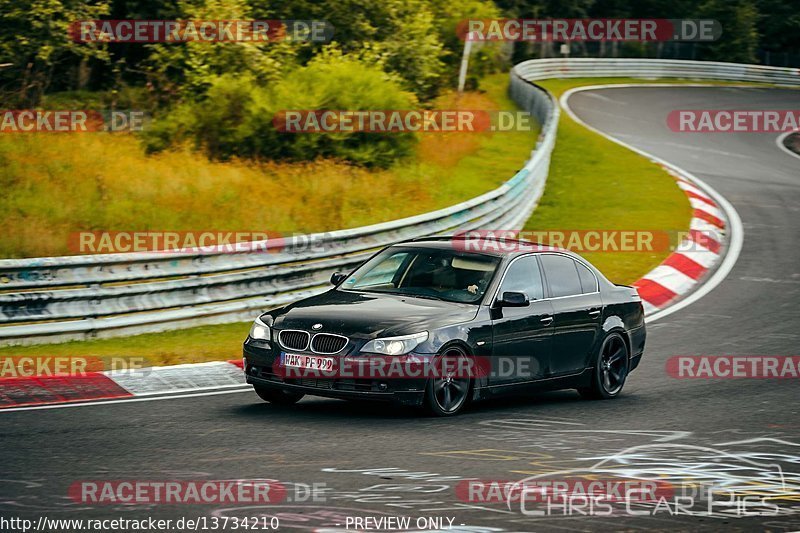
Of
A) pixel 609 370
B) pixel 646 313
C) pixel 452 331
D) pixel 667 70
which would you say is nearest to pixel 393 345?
pixel 452 331

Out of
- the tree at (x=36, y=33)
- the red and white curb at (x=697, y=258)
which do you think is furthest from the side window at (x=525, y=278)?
the tree at (x=36, y=33)

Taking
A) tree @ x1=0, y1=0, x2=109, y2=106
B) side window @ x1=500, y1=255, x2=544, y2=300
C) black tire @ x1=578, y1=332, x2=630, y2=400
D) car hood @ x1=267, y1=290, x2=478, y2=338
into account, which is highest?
tree @ x1=0, y1=0, x2=109, y2=106

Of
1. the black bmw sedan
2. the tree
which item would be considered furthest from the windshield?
the tree

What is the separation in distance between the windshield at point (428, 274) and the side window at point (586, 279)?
122cm

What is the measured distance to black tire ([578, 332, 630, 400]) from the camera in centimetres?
1125

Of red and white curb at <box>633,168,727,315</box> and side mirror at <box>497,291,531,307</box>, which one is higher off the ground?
side mirror at <box>497,291,531,307</box>

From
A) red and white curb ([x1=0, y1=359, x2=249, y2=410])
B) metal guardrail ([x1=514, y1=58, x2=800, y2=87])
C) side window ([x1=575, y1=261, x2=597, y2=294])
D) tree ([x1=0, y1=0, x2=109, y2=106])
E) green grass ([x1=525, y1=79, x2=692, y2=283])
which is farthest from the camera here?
metal guardrail ([x1=514, y1=58, x2=800, y2=87])

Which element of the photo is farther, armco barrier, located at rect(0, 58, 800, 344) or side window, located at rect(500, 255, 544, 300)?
armco barrier, located at rect(0, 58, 800, 344)

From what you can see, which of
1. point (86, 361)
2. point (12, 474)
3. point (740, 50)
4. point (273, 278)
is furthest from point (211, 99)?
point (740, 50)

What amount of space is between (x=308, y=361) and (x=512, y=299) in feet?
6.17

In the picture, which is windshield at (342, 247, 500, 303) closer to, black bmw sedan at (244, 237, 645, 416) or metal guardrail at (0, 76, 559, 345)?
black bmw sedan at (244, 237, 645, 416)

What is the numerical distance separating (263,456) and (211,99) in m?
17.6

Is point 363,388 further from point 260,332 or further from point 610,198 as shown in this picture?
point 610,198

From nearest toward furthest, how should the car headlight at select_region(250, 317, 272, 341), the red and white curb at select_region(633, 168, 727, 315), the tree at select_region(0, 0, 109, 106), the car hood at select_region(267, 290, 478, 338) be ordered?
the car hood at select_region(267, 290, 478, 338) → the car headlight at select_region(250, 317, 272, 341) → the red and white curb at select_region(633, 168, 727, 315) → the tree at select_region(0, 0, 109, 106)
